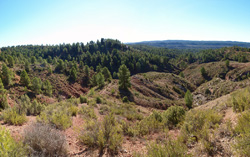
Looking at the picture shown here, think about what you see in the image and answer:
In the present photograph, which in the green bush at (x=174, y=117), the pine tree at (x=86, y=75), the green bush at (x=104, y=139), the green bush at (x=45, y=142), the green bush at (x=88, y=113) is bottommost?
the pine tree at (x=86, y=75)

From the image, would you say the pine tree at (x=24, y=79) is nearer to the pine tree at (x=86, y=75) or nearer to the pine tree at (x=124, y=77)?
the pine tree at (x=86, y=75)

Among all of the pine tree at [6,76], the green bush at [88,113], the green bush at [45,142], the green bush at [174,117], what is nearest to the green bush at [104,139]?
the green bush at [45,142]

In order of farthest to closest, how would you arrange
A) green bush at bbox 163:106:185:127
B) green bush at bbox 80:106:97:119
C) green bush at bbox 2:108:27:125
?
1. green bush at bbox 80:106:97:119
2. green bush at bbox 163:106:185:127
3. green bush at bbox 2:108:27:125

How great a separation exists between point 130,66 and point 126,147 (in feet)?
270

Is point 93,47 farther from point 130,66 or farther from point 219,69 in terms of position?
point 219,69

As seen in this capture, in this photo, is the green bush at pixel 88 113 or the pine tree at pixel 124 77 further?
the pine tree at pixel 124 77

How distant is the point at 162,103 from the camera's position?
89.5 ft

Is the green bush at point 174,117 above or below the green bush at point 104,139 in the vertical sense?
below

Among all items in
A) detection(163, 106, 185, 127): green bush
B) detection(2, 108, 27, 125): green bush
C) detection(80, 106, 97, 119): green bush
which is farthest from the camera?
detection(80, 106, 97, 119): green bush

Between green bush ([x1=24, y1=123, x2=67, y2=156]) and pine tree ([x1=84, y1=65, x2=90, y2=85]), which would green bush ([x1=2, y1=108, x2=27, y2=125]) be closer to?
green bush ([x1=24, y1=123, x2=67, y2=156])

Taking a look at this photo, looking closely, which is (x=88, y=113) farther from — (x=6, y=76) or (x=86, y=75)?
(x=86, y=75)

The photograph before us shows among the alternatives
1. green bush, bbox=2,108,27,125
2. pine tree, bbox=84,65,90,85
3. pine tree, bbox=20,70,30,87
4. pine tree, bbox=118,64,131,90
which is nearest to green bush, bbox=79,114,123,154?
green bush, bbox=2,108,27,125

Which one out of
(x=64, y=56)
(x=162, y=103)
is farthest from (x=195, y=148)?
(x=64, y=56)

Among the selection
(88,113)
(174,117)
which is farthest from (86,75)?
(174,117)
